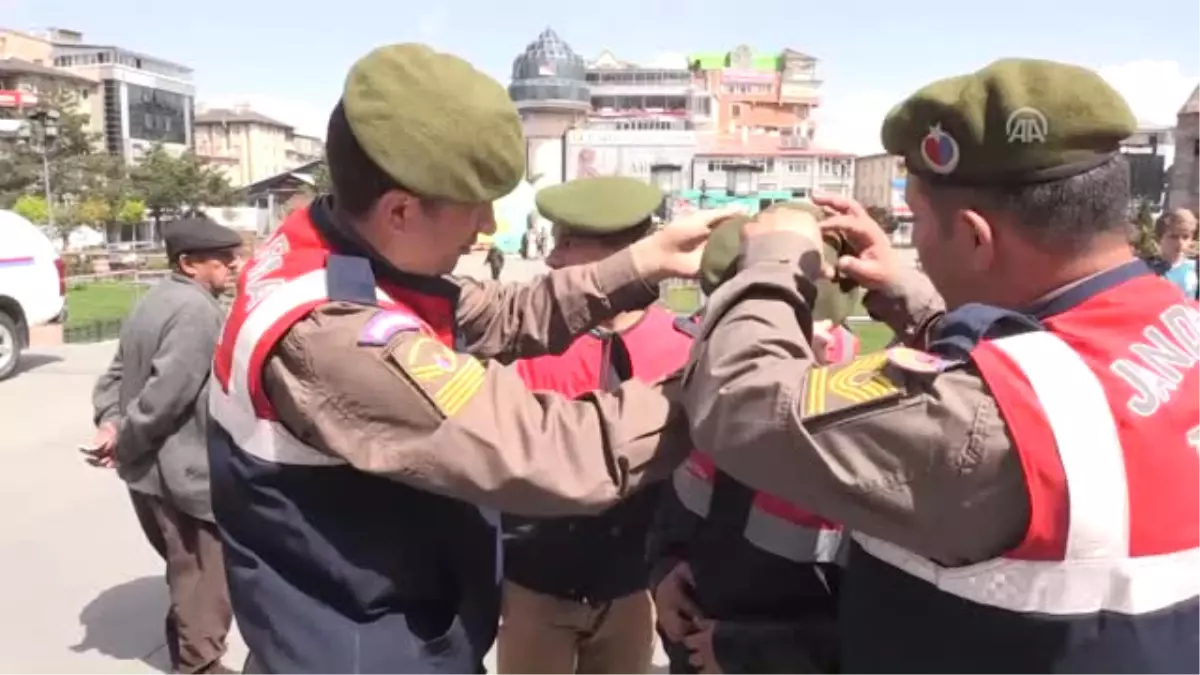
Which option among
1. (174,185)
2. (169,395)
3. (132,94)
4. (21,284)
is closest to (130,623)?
(169,395)

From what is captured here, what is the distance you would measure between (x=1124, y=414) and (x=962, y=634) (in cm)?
34

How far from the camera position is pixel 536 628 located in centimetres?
272

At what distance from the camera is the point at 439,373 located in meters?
1.41

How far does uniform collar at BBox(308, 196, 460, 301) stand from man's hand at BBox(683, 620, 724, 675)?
936 millimetres

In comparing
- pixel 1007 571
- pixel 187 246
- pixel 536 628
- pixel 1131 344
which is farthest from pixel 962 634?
pixel 187 246

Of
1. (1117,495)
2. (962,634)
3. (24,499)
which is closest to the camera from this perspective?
(1117,495)

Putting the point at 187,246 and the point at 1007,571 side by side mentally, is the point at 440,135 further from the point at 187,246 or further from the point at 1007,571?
the point at 187,246

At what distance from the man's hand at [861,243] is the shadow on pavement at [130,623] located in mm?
3493

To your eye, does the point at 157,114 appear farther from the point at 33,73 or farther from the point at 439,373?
the point at 439,373

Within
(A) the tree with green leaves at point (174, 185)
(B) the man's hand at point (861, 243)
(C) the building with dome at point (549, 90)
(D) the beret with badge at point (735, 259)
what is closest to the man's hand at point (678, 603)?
(D) the beret with badge at point (735, 259)

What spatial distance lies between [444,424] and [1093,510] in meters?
0.80

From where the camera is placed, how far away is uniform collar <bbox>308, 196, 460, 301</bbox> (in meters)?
1.60

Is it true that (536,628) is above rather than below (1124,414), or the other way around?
below

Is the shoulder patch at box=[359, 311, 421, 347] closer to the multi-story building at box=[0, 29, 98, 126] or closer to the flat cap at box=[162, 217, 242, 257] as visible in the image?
the flat cap at box=[162, 217, 242, 257]
